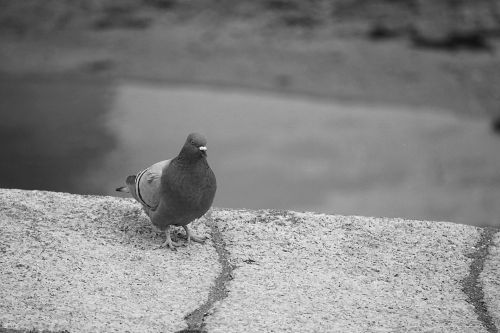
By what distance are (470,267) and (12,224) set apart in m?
1.73

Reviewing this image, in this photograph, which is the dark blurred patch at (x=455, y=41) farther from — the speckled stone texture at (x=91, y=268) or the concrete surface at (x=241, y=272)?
the speckled stone texture at (x=91, y=268)

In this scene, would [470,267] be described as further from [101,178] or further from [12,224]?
[101,178]

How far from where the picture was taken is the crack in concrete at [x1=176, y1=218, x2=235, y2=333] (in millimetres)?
2391

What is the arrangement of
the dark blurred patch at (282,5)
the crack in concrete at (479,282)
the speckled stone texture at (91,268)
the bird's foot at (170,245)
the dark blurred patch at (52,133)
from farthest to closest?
1. the dark blurred patch at (282,5)
2. the dark blurred patch at (52,133)
3. the bird's foot at (170,245)
4. the crack in concrete at (479,282)
5. the speckled stone texture at (91,268)

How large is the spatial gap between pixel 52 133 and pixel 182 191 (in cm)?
430

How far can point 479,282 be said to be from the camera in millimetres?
2723

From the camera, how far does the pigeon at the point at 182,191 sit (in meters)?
2.93

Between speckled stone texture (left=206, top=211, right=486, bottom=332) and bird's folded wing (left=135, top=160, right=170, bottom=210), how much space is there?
30 cm

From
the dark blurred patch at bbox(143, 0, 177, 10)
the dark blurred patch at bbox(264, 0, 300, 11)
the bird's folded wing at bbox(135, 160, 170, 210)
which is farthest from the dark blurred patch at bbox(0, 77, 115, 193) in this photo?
the bird's folded wing at bbox(135, 160, 170, 210)

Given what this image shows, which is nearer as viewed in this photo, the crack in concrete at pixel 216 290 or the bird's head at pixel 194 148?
the crack in concrete at pixel 216 290

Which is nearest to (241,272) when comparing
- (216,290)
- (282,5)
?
(216,290)

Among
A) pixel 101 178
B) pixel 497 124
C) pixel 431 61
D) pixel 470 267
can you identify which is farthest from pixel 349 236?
pixel 431 61

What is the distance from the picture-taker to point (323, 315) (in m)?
2.46

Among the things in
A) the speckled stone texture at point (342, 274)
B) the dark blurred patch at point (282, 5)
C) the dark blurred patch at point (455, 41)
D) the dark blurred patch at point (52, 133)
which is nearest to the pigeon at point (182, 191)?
the speckled stone texture at point (342, 274)
